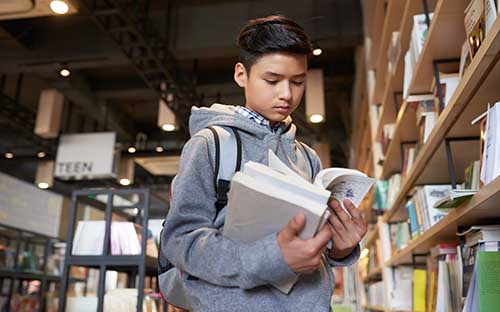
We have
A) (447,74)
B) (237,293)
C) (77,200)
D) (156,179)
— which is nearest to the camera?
(237,293)

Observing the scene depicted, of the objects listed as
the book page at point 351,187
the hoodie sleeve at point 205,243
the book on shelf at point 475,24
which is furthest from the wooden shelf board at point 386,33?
the hoodie sleeve at point 205,243

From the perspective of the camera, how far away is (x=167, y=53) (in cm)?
519

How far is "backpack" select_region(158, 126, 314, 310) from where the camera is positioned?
0.94 metres

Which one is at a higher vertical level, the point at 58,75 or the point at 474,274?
the point at 58,75

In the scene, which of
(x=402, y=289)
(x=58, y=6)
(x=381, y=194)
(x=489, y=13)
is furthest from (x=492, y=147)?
(x=58, y=6)

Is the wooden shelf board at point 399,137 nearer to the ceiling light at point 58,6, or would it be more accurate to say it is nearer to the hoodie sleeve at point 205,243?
the hoodie sleeve at point 205,243

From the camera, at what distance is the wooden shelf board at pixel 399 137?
2.57 metres

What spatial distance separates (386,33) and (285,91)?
2.42 metres

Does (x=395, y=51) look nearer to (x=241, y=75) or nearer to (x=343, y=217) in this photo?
(x=241, y=75)

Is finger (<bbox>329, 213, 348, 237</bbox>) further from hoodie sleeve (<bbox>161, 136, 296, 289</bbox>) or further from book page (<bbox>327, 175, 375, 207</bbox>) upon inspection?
hoodie sleeve (<bbox>161, 136, 296, 289</bbox>)

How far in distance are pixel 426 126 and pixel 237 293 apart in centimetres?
166

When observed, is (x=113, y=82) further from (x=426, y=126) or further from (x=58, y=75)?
(x=426, y=126)

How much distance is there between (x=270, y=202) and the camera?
77 cm

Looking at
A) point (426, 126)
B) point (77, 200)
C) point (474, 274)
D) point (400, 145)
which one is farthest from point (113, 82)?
point (474, 274)
